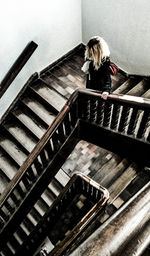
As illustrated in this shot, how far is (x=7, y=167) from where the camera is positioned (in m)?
4.95

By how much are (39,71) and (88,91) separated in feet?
8.22

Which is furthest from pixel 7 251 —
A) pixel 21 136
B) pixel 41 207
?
pixel 21 136

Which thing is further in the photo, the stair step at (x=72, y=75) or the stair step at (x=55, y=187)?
the stair step at (x=72, y=75)

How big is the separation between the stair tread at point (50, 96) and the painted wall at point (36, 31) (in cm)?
32

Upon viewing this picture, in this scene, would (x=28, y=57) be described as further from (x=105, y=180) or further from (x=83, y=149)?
(x=105, y=180)

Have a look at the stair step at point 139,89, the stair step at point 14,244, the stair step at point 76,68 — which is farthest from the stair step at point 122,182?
the stair step at point 14,244

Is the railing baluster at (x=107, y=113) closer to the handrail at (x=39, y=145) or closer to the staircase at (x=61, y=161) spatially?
the handrail at (x=39, y=145)

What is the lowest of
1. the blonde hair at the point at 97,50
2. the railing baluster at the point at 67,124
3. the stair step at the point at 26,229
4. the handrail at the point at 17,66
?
the stair step at the point at 26,229

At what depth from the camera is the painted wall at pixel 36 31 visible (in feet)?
14.2

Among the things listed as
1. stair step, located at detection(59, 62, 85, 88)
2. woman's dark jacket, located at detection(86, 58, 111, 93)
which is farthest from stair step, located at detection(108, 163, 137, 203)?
stair step, located at detection(59, 62, 85, 88)

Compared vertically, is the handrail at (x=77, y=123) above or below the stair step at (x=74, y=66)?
below

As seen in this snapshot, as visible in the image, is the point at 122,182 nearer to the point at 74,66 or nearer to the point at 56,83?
the point at 56,83

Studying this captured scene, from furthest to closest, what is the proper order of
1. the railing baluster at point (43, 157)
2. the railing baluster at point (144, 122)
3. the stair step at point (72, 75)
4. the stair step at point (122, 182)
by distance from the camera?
1. the stair step at point (72, 75)
2. the stair step at point (122, 182)
3. the railing baluster at point (43, 157)
4. the railing baluster at point (144, 122)

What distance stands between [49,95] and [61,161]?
1661 mm
